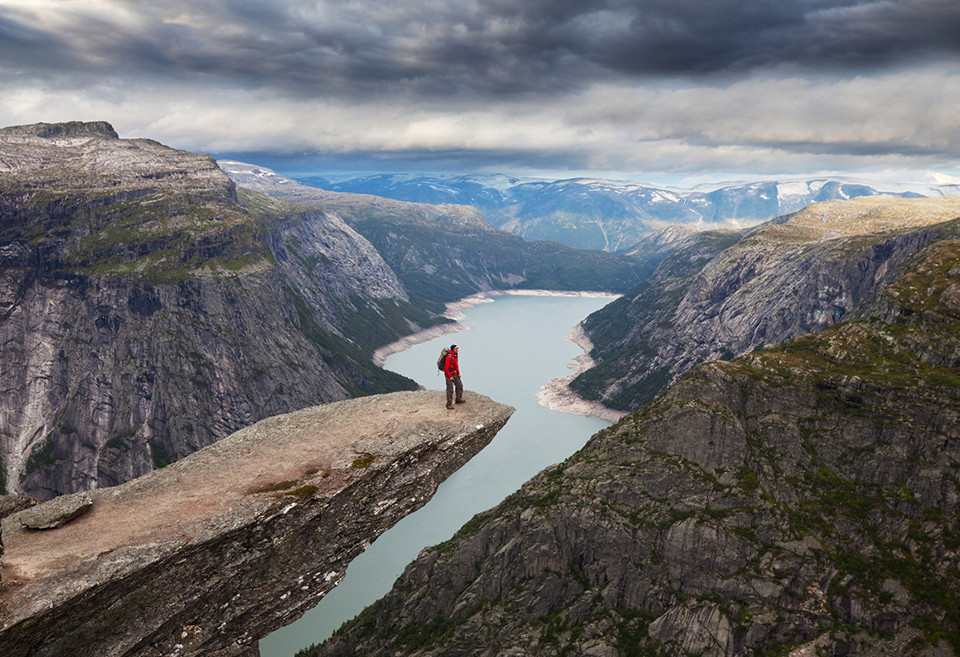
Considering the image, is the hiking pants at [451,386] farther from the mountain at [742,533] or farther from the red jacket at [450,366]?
the mountain at [742,533]

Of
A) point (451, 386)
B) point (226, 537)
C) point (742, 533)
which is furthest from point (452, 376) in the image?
point (742, 533)

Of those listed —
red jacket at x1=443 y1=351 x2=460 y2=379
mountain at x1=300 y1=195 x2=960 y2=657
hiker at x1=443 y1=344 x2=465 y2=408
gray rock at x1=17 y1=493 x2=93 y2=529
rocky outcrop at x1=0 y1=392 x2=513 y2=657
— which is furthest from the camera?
mountain at x1=300 y1=195 x2=960 y2=657

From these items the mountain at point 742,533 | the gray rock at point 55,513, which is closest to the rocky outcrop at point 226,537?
the gray rock at point 55,513

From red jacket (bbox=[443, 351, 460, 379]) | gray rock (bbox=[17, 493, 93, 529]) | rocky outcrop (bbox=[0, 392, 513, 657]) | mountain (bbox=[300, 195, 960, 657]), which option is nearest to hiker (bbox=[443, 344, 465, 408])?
red jacket (bbox=[443, 351, 460, 379])

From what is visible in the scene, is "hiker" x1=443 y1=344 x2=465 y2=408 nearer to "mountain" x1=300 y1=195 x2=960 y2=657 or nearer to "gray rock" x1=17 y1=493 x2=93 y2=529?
"gray rock" x1=17 y1=493 x2=93 y2=529

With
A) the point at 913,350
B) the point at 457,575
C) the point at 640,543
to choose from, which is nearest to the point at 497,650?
the point at 457,575
